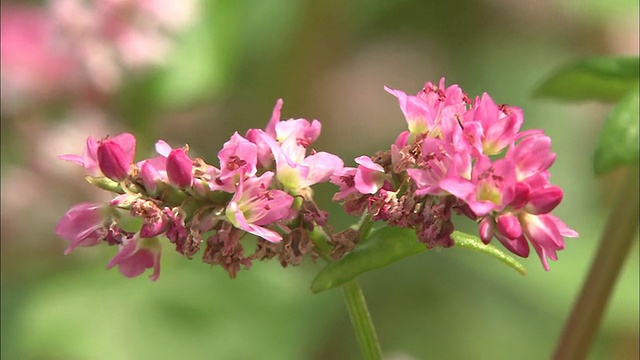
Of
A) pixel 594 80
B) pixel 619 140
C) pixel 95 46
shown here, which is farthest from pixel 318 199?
pixel 619 140

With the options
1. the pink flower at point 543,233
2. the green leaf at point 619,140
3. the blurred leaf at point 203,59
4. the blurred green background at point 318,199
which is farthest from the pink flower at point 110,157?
the blurred leaf at point 203,59

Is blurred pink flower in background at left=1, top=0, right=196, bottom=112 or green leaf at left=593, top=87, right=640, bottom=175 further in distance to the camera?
blurred pink flower in background at left=1, top=0, right=196, bottom=112

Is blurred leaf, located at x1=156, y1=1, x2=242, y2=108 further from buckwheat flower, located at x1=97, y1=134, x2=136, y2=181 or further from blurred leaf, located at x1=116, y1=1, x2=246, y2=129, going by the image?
buckwheat flower, located at x1=97, y1=134, x2=136, y2=181

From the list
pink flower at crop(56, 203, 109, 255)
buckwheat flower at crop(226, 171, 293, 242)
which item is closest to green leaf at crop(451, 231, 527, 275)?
buckwheat flower at crop(226, 171, 293, 242)

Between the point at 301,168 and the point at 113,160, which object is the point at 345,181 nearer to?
the point at 301,168

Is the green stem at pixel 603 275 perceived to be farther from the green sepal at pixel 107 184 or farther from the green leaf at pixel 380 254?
the green sepal at pixel 107 184

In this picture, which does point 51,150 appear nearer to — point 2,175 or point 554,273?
point 2,175
